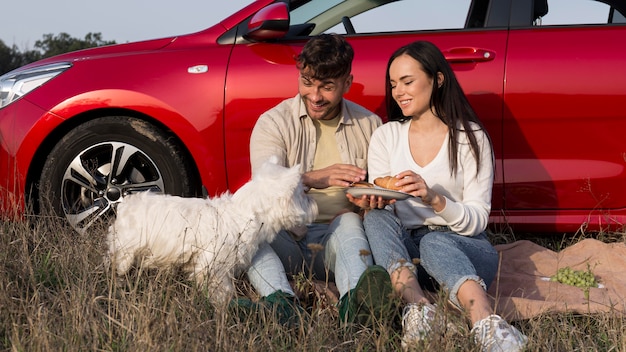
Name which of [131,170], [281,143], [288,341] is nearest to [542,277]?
[281,143]

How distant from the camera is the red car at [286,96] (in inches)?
174

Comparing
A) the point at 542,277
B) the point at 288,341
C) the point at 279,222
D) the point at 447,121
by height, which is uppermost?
the point at 447,121

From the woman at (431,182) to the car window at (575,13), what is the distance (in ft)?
3.38

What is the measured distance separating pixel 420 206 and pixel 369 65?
1033 millimetres

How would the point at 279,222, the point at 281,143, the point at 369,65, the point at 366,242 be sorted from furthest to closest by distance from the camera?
1. the point at 369,65
2. the point at 281,143
3. the point at 366,242
4. the point at 279,222

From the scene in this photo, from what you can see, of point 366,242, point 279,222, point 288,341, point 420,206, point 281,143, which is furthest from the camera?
point 281,143

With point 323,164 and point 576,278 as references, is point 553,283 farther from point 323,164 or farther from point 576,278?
point 323,164

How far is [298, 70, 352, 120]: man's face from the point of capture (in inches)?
151

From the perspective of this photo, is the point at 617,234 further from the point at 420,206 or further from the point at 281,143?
the point at 281,143

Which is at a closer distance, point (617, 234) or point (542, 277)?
point (542, 277)

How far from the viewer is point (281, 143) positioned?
401 cm

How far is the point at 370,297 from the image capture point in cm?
297

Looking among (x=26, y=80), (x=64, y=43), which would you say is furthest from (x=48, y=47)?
(x=26, y=80)

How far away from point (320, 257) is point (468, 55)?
1.45 meters
